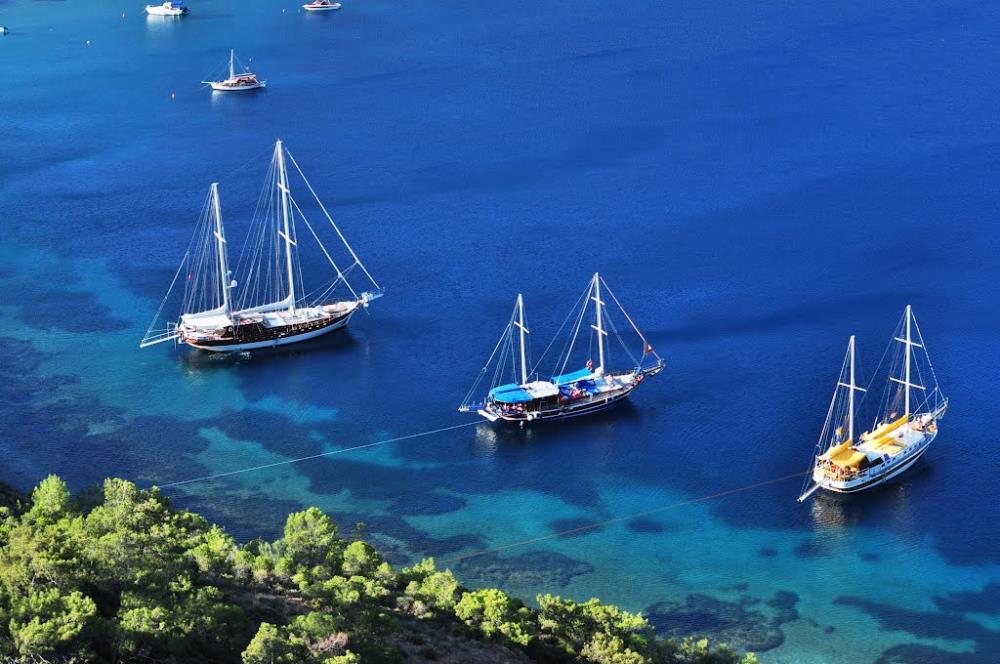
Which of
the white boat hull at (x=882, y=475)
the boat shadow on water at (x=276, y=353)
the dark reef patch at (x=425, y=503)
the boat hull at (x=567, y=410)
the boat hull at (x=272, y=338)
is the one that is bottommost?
the dark reef patch at (x=425, y=503)

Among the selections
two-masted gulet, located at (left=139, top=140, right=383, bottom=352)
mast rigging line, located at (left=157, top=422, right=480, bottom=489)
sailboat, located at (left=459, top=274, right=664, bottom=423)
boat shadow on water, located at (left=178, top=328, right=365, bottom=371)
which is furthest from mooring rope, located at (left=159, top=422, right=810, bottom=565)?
two-masted gulet, located at (left=139, top=140, right=383, bottom=352)

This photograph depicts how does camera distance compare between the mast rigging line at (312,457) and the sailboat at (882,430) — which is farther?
the mast rigging line at (312,457)

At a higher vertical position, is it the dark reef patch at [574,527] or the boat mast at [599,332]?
the boat mast at [599,332]

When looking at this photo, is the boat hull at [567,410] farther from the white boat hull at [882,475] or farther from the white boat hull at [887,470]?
the white boat hull at [882,475]

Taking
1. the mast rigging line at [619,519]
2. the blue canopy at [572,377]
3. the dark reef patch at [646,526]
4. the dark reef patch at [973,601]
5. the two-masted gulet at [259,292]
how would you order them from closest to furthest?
the dark reef patch at [973,601], the mast rigging line at [619,519], the dark reef patch at [646,526], the blue canopy at [572,377], the two-masted gulet at [259,292]

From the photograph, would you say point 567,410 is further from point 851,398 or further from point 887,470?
point 887,470

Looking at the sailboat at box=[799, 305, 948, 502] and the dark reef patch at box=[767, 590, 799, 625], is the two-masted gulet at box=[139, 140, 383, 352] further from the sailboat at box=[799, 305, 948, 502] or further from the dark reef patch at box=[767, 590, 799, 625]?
the dark reef patch at box=[767, 590, 799, 625]

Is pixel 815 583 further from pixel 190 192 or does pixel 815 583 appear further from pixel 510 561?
pixel 190 192

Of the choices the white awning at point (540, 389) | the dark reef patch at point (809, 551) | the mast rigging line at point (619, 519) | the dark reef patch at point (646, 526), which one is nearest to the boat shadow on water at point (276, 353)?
the white awning at point (540, 389)
